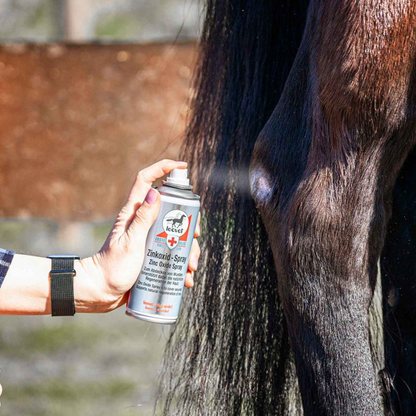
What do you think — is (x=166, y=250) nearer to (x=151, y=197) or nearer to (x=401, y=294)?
(x=151, y=197)

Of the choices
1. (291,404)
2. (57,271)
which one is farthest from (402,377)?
(57,271)

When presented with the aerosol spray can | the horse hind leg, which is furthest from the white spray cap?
the horse hind leg

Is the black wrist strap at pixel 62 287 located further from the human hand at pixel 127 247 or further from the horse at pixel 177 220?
the horse at pixel 177 220

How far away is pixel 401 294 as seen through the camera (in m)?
0.81

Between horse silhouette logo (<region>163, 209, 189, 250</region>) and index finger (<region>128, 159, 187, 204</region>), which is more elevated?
index finger (<region>128, 159, 187, 204</region>)

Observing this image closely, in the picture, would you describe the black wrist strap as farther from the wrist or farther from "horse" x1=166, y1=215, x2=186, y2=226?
"horse" x1=166, y1=215, x2=186, y2=226

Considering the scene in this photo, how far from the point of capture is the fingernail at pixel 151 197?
69 cm

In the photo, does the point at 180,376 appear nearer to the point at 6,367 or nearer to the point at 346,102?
the point at 346,102

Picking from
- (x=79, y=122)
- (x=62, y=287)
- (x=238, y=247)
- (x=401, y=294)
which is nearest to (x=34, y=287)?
(x=62, y=287)

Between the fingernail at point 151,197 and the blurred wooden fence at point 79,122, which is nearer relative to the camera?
the fingernail at point 151,197

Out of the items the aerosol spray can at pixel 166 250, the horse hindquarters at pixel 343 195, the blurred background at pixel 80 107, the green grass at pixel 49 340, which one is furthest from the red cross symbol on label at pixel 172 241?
the blurred background at pixel 80 107

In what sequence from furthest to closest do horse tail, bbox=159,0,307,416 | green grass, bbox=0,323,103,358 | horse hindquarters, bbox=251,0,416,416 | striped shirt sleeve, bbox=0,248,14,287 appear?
green grass, bbox=0,323,103,358 < horse tail, bbox=159,0,307,416 < striped shirt sleeve, bbox=0,248,14,287 < horse hindquarters, bbox=251,0,416,416

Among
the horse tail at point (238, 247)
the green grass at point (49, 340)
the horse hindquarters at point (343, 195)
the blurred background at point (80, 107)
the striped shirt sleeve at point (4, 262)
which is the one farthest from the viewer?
the blurred background at point (80, 107)

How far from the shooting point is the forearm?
738 mm
